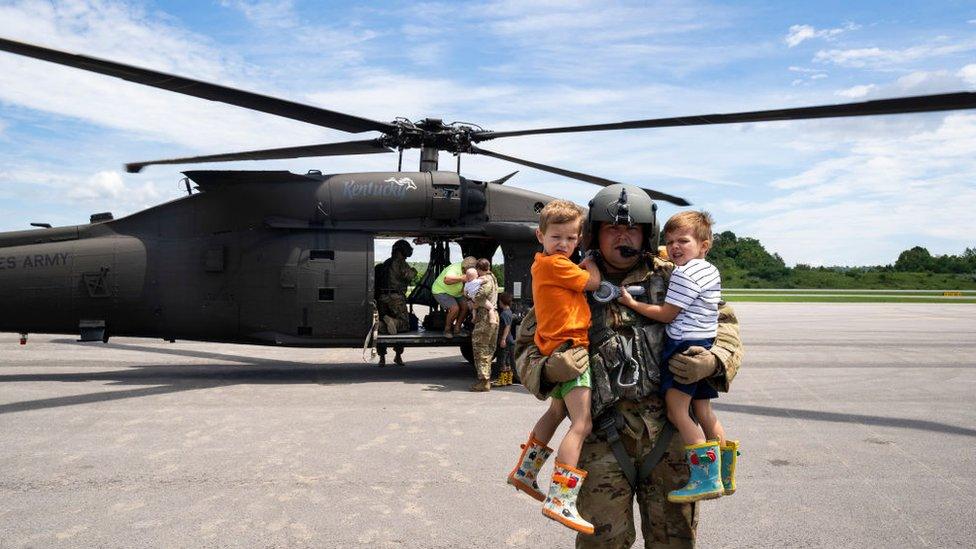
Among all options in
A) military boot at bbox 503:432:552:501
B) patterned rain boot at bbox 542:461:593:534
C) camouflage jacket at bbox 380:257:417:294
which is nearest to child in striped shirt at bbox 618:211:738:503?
patterned rain boot at bbox 542:461:593:534

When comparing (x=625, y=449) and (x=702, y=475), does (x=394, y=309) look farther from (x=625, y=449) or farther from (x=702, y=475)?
(x=702, y=475)

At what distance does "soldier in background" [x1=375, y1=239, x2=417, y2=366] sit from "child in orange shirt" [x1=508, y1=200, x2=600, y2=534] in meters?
7.58

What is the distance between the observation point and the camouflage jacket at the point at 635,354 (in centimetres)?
282

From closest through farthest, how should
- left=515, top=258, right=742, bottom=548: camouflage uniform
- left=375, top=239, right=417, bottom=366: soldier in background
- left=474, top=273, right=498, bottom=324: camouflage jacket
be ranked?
left=515, top=258, right=742, bottom=548: camouflage uniform < left=474, top=273, right=498, bottom=324: camouflage jacket < left=375, top=239, right=417, bottom=366: soldier in background

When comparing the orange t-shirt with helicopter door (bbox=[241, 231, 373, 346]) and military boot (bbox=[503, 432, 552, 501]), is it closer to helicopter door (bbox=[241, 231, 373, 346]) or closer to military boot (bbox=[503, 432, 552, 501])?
military boot (bbox=[503, 432, 552, 501])

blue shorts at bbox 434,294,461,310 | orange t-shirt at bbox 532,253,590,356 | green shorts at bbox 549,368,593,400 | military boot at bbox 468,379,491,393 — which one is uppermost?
orange t-shirt at bbox 532,253,590,356

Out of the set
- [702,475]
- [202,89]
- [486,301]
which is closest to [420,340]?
[486,301]

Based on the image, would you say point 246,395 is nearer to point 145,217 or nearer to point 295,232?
point 295,232

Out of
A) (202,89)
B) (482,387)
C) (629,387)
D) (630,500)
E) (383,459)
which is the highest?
(202,89)

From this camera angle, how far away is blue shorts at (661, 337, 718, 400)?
282cm

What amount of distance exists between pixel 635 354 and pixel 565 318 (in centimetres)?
38

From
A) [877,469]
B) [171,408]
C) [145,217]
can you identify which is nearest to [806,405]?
[877,469]

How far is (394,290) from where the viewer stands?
10.6 metres

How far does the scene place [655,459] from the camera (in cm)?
285
